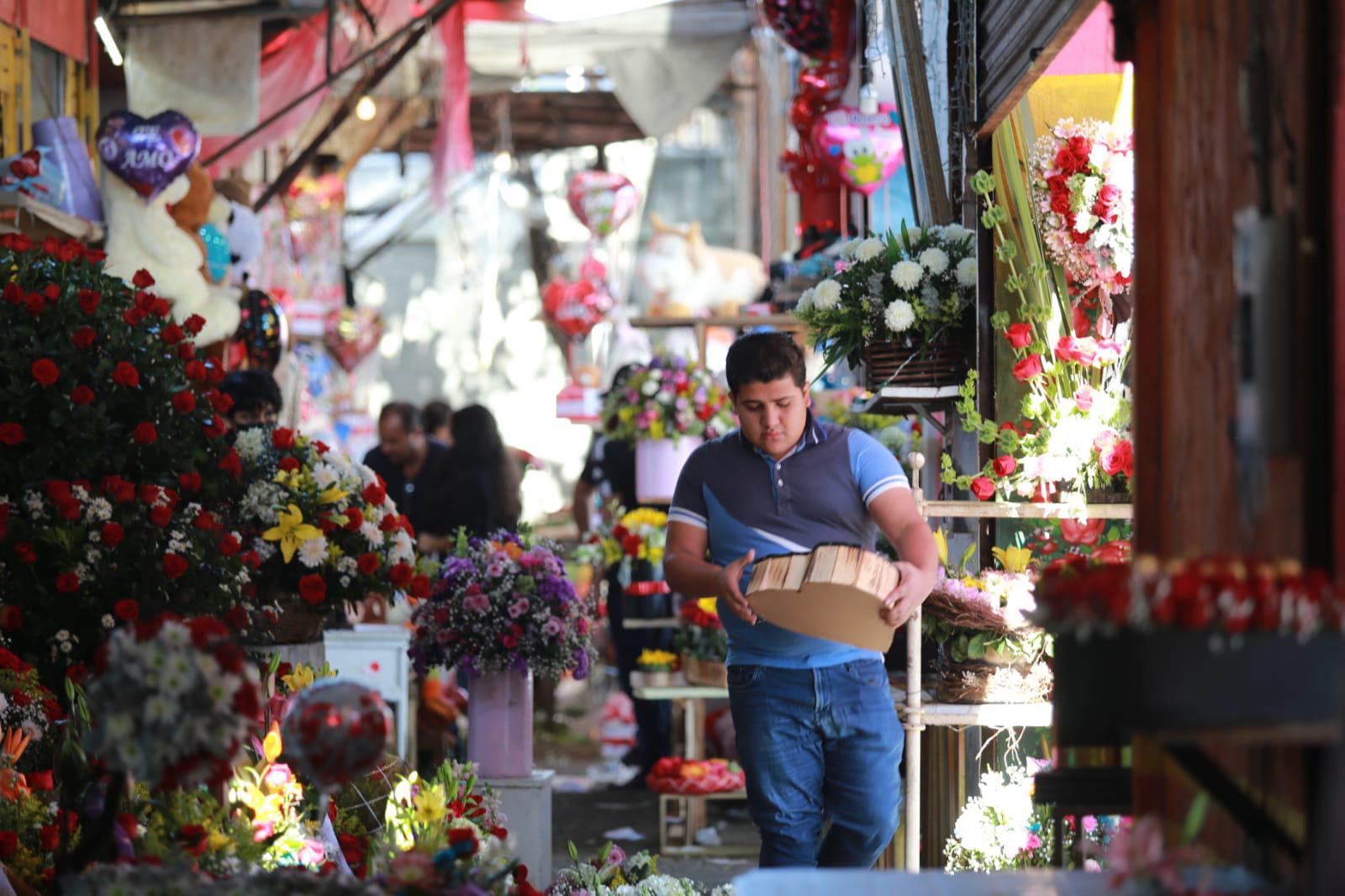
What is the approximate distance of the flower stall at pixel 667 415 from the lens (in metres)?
7.58

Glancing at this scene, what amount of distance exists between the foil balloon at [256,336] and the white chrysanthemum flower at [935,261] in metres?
4.12

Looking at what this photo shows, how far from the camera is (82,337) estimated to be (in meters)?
4.53

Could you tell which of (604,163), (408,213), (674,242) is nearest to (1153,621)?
(674,242)

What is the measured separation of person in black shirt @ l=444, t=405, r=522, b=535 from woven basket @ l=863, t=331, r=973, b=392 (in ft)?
10.7

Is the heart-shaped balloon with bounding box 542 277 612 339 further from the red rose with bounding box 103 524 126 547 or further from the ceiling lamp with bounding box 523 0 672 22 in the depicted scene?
the red rose with bounding box 103 524 126 547

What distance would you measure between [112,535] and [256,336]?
12.4ft

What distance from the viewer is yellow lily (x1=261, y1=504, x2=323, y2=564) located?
4.80 meters

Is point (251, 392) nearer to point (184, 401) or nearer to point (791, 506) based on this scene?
point (184, 401)

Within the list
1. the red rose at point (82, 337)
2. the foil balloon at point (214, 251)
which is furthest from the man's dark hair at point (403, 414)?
the red rose at point (82, 337)

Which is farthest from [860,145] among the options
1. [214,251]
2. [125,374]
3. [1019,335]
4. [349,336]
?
[349,336]

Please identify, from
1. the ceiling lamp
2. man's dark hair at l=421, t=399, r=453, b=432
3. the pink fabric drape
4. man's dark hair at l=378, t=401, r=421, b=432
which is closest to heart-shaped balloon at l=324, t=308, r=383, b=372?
the pink fabric drape

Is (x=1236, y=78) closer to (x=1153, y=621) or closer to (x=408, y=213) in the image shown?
(x=1153, y=621)

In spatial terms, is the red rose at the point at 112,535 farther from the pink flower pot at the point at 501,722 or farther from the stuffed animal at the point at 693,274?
the stuffed animal at the point at 693,274

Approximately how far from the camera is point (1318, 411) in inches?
82.6
